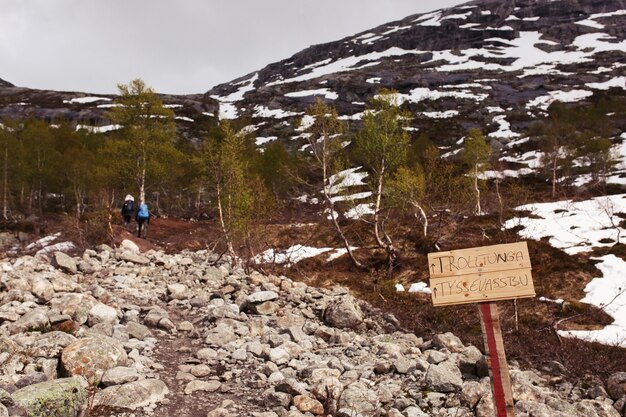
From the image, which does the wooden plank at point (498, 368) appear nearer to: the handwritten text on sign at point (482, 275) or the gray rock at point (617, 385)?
the handwritten text on sign at point (482, 275)

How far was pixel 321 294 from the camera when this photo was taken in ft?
42.7

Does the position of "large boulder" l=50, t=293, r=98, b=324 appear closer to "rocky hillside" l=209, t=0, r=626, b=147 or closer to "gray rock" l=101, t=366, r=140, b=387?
"gray rock" l=101, t=366, r=140, b=387

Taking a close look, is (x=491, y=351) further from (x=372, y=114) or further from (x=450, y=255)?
(x=372, y=114)

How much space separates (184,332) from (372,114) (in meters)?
16.1

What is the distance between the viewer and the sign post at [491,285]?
4.64 metres

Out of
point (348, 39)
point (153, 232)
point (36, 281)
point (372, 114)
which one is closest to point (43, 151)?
point (153, 232)

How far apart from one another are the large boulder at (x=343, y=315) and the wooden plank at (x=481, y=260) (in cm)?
594

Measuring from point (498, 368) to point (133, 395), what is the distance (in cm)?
453

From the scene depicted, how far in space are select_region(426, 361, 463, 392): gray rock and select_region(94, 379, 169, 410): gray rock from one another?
4.14m

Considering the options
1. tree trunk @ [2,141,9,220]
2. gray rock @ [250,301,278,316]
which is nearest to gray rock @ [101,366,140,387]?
gray rock @ [250,301,278,316]

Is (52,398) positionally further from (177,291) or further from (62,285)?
(177,291)

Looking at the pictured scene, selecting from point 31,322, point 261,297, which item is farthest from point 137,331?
point 261,297

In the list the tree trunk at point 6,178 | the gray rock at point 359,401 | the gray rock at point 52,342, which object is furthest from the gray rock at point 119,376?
the tree trunk at point 6,178

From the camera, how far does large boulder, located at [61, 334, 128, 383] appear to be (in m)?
5.90
